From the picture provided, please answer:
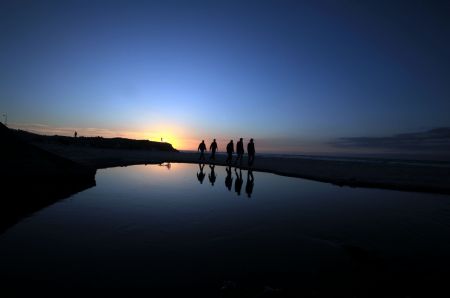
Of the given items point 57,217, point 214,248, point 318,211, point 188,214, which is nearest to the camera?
point 214,248

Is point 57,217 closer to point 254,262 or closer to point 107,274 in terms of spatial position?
point 107,274

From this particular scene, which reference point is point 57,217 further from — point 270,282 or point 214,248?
point 270,282

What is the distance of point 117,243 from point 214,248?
2.00 m

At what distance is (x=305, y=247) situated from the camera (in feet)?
19.2

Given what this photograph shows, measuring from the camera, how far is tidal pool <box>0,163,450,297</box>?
4.11 meters

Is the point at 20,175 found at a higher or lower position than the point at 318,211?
higher

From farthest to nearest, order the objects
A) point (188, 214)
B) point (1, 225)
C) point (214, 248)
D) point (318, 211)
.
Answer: point (318, 211), point (188, 214), point (1, 225), point (214, 248)

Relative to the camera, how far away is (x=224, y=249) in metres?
5.50

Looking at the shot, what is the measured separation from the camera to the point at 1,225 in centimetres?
645

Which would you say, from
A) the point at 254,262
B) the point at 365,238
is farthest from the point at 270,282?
the point at 365,238

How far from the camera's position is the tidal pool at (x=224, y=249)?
411cm

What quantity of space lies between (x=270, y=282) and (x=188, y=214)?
4.38 metres

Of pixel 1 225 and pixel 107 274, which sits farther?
pixel 1 225

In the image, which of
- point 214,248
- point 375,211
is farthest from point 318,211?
point 214,248
